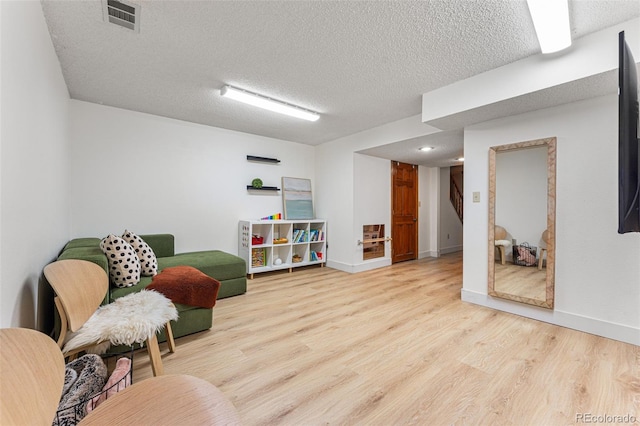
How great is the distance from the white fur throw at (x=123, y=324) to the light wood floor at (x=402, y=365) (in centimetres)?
43

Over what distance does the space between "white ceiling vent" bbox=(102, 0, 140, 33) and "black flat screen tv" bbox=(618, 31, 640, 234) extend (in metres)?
2.71

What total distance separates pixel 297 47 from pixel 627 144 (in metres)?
2.09

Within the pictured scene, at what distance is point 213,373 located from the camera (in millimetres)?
1740

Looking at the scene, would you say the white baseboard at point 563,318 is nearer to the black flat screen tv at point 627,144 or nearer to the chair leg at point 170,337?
the black flat screen tv at point 627,144

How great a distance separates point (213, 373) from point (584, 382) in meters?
2.39

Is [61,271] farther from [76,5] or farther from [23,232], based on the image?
[76,5]

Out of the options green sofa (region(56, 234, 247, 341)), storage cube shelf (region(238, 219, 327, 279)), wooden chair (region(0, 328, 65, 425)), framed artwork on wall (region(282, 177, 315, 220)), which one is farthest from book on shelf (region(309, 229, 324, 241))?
wooden chair (region(0, 328, 65, 425))

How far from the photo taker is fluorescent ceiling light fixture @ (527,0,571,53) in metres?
1.58

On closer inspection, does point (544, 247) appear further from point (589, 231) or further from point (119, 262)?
point (119, 262)

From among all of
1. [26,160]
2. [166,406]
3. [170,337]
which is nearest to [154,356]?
[170,337]

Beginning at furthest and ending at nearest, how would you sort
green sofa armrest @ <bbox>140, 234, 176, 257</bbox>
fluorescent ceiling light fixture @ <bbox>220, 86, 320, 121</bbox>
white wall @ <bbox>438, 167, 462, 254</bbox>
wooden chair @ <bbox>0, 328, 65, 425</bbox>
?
white wall @ <bbox>438, 167, 462, 254</bbox>
green sofa armrest @ <bbox>140, 234, 176, 257</bbox>
fluorescent ceiling light fixture @ <bbox>220, 86, 320, 121</bbox>
wooden chair @ <bbox>0, 328, 65, 425</bbox>

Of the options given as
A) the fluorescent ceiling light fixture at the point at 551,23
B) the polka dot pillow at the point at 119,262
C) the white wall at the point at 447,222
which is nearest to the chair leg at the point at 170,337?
the polka dot pillow at the point at 119,262

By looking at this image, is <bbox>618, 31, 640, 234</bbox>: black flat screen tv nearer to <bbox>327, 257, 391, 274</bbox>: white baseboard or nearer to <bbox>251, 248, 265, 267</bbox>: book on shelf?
<bbox>327, 257, 391, 274</bbox>: white baseboard

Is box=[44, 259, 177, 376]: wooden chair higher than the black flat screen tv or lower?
lower
